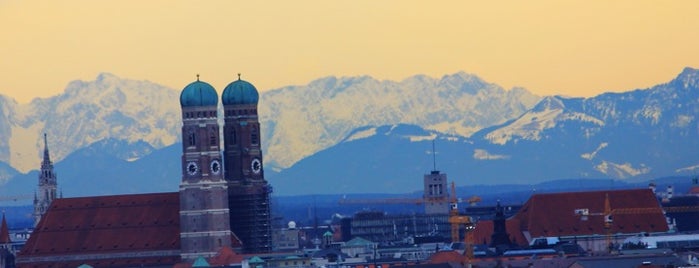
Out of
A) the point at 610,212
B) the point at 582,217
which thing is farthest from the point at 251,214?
the point at 582,217

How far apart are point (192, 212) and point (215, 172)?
2.77 meters

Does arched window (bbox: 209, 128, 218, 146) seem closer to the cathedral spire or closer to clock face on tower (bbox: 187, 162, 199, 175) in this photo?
clock face on tower (bbox: 187, 162, 199, 175)

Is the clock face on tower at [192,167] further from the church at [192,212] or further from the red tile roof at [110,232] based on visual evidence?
the red tile roof at [110,232]

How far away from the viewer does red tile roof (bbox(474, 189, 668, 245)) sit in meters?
180

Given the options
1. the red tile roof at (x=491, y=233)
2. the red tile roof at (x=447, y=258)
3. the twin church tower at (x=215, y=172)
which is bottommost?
the red tile roof at (x=447, y=258)

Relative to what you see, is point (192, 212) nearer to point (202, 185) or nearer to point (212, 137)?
point (202, 185)

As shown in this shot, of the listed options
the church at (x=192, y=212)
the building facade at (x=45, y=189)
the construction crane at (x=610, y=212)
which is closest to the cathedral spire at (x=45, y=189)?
the building facade at (x=45, y=189)

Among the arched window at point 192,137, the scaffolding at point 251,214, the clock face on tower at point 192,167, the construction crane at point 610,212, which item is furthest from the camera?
the construction crane at point 610,212

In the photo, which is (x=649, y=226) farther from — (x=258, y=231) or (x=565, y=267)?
(x=565, y=267)

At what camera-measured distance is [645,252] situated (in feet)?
495

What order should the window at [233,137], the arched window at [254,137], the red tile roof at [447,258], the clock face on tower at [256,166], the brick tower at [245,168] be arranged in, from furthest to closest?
the clock face on tower at [256,166]
the arched window at [254,137]
the brick tower at [245,168]
the window at [233,137]
the red tile roof at [447,258]

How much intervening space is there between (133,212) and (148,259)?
14.6 feet

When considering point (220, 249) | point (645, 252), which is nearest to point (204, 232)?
point (220, 249)

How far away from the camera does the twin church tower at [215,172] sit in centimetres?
16000
